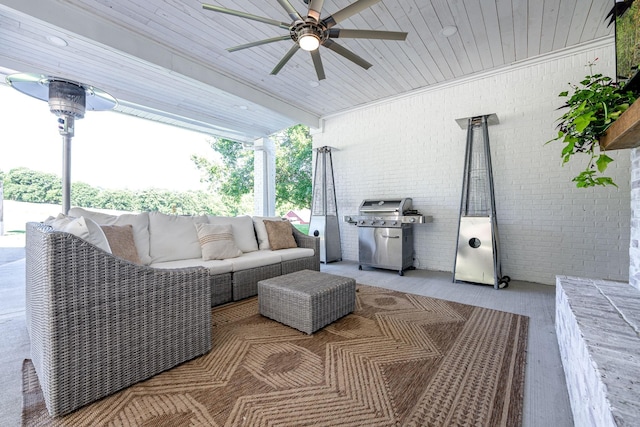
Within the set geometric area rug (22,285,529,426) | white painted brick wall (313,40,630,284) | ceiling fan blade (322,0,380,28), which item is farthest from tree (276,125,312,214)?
geometric area rug (22,285,529,426)

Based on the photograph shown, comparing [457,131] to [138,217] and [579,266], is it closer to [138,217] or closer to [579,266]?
[579,266]

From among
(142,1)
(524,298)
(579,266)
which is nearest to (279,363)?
(524,298)

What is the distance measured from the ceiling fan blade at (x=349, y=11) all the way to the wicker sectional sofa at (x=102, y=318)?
2.09 m

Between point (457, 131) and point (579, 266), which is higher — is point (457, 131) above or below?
above

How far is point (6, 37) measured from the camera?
2.69 metres

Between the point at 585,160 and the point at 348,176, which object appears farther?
the point at 348,176

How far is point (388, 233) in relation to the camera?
13.4 ft

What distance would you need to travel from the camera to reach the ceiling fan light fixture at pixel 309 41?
6.83 ft

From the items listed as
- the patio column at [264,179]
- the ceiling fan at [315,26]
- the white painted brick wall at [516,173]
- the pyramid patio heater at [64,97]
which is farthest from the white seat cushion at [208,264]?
the patio column at [264,179]

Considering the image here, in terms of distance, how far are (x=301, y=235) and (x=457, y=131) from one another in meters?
2.90

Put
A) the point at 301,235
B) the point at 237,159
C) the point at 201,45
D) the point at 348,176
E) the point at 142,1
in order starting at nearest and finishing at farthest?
the point at 142,1, the point at 201,45, the point at 301,235, the point at 348,176, the point at 237,159

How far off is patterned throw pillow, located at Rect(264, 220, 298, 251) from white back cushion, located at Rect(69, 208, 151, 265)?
4.52 feet

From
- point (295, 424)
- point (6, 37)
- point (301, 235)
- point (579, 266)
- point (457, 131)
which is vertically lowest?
point (295, 424)

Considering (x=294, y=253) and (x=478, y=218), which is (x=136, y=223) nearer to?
(x=294, y=253)
